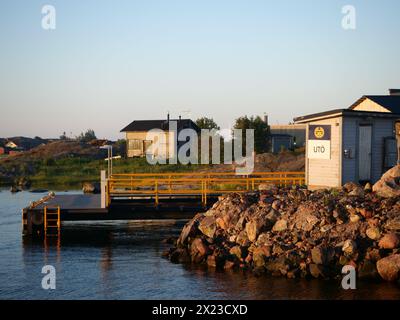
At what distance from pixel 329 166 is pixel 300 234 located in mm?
A: 7556

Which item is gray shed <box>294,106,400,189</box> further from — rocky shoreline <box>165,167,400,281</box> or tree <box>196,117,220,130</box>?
tree <box>196,117,220,130</box>

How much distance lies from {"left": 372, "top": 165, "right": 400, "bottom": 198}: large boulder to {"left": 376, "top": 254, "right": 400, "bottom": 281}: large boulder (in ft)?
16.5

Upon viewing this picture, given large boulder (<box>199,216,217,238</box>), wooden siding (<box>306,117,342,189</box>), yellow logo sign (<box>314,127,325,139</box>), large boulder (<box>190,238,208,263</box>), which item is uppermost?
yellow logo sign (<box>314,127,325,139</box>)

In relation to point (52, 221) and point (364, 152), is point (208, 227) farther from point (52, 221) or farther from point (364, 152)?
point (52, 221)

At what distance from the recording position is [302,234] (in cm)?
2586

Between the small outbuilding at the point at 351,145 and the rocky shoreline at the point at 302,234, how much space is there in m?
2.39

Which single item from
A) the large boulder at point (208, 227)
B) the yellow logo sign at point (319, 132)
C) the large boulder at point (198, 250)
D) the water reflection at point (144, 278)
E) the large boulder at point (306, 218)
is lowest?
the water reflection at point (144, 278)

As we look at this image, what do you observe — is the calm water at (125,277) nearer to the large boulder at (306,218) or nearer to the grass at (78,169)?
the large boulder at (306,218)

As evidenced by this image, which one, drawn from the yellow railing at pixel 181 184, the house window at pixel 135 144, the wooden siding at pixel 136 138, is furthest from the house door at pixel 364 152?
the house window at pixel 135 144

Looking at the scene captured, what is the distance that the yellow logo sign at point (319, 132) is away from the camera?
107 feet

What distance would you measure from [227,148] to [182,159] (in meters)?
7.17

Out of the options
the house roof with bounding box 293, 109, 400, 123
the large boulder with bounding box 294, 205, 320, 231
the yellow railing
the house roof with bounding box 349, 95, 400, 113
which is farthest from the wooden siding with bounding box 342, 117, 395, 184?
the large boulder with bounding box 294, 205, 320, 231

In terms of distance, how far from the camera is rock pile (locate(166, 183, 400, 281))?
23922 millimetres
